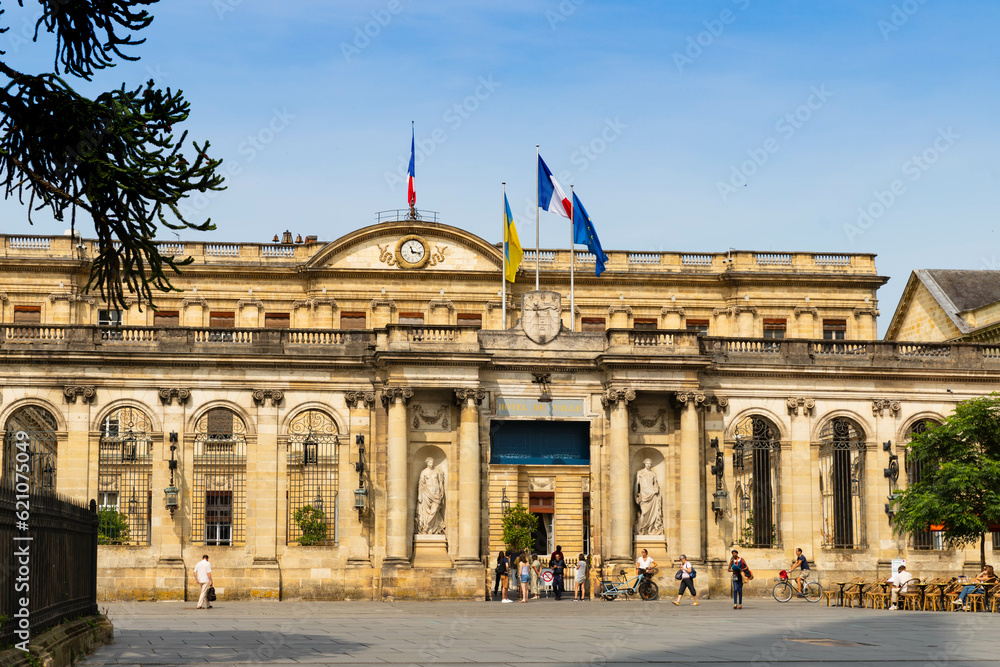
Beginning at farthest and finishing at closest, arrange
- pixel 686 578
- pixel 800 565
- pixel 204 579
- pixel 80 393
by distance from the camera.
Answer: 1. pixel 80 393
2. pixel 800 565
3. pixel 686 578
4. pixel 204 579

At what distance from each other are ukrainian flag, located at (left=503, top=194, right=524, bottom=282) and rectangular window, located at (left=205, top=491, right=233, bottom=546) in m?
12.6

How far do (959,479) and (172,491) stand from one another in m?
22.9

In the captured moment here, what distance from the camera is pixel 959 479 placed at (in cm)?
3819

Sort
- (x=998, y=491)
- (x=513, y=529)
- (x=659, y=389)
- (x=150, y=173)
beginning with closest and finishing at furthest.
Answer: (x=150, y=173) → (x=998, y=491) → (x=659, y=389) → (x=513, y=529)

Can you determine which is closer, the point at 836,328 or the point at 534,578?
the point at 534,578

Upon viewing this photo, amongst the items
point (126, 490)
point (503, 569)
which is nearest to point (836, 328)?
point (503, 569)

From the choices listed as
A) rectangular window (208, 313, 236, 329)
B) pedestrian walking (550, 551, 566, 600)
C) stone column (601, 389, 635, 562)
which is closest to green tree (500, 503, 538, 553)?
pedestrian walking (550, 551, 566, 600)

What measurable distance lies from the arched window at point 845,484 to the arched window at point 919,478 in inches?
61.1

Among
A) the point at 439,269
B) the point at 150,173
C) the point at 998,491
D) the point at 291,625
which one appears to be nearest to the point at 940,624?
the point at 998,491

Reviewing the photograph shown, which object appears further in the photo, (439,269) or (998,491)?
(439,269)

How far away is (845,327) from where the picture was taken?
6250 cm

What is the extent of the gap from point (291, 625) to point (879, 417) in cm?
2278

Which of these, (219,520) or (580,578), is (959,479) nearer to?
(580,578)

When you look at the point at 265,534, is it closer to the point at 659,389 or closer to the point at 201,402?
the point at 201,402
